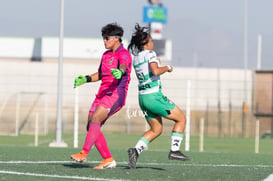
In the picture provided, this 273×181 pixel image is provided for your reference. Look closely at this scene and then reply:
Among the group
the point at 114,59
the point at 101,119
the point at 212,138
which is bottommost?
the point at 212,138

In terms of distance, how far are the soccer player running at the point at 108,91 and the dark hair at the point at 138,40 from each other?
0.19m

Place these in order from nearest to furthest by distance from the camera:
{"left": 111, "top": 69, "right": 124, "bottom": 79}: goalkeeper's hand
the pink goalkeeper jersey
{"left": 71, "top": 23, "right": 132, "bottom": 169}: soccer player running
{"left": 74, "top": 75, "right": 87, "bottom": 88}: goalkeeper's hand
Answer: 1. {"left": 111, "top": 69, "right": 124, "bottom": 79}: goalkeeper's hand
2. {"left": 71, "top": 23, "right": 132, "bottom": 169}: soccer player running
3. the pink goalkeeper jersey
4. {"left": 74, "top": 75, "right": 87, "bottom": 88}: goalkeeper's hand

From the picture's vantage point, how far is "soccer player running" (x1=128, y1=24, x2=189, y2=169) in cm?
1048

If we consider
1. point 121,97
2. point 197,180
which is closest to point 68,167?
point 121,97

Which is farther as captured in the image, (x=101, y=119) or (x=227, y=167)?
(x=227, y=167)

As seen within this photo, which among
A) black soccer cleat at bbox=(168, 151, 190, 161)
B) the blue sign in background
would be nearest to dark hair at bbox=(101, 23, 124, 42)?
black soccer cleat at bbox=(168, 151, 190, 161)

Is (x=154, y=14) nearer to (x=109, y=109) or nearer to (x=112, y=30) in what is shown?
(x=112, y=30)

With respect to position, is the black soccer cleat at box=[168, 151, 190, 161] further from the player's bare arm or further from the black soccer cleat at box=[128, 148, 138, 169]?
the player's bare arm

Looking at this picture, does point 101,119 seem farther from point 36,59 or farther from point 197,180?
point 36,59

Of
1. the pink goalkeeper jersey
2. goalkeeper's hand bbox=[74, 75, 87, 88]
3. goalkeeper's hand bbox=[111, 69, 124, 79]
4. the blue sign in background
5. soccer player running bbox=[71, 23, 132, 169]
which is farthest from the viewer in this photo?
the blue sign in background

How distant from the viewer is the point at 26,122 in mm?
37594

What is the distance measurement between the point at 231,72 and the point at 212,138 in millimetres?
6892

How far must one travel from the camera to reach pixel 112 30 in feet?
34.9

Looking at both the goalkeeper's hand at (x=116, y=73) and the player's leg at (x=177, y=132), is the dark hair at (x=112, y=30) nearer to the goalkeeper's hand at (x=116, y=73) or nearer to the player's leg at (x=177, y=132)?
the goalkeeper's hand at (x=116, y=73)
